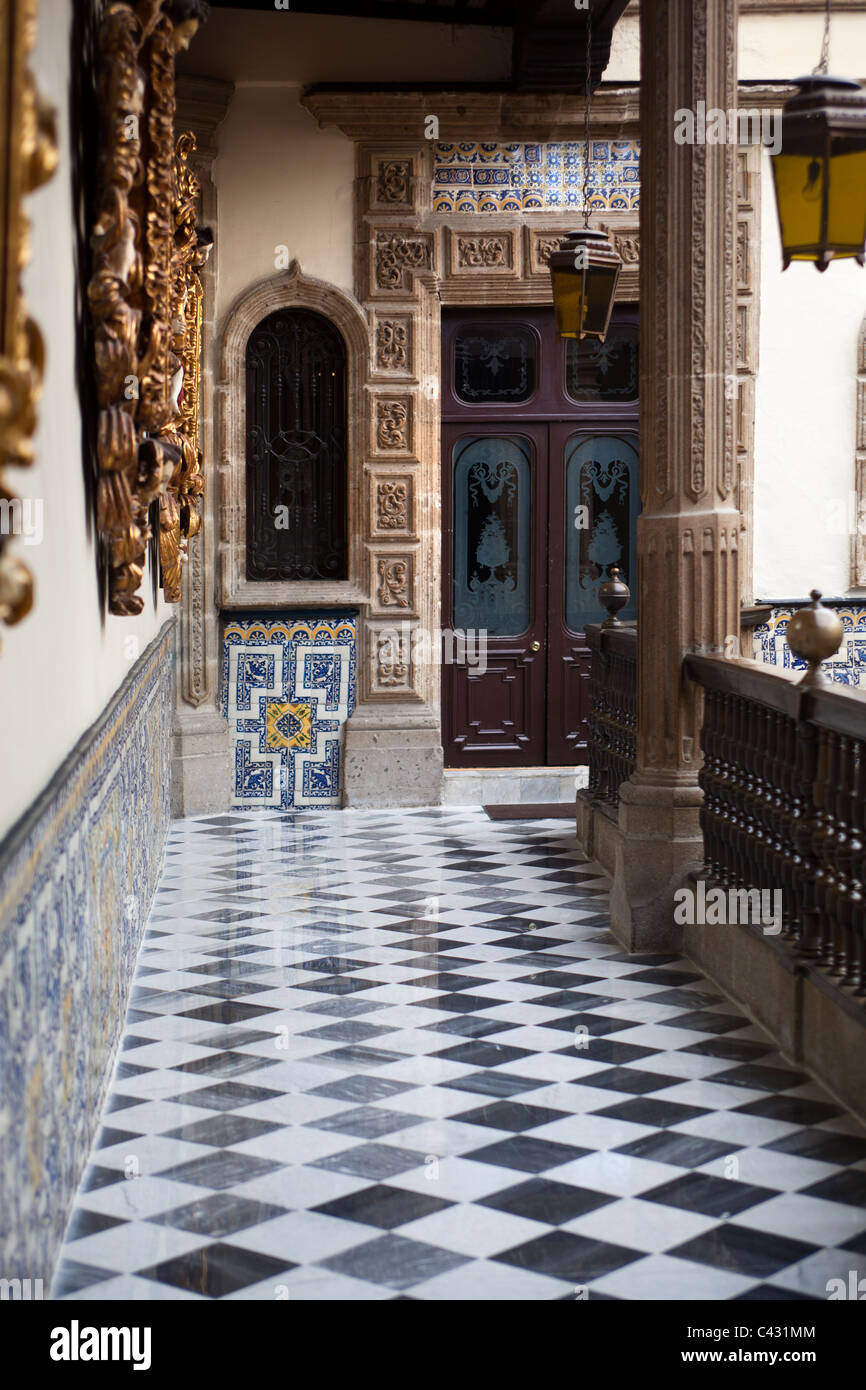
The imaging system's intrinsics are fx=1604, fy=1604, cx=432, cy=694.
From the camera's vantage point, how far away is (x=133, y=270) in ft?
12.8

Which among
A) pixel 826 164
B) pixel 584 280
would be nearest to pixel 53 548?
pixel 826 164

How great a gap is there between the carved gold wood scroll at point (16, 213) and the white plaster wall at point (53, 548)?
74cm

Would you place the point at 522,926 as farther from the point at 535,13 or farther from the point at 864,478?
the point at 535,13

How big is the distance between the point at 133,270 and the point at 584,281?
3.84 meters

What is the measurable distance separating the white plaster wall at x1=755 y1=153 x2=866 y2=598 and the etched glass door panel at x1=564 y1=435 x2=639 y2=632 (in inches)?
30.4

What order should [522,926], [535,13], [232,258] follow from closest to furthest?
[522,926] < [535,13] < [232,258]

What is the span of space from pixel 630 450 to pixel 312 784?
277cm

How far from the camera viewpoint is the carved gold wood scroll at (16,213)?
1.87 meters

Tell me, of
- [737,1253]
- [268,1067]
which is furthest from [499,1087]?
[737,1253]

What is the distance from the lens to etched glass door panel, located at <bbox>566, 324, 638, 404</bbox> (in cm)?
952

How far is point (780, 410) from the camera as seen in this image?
946 cm

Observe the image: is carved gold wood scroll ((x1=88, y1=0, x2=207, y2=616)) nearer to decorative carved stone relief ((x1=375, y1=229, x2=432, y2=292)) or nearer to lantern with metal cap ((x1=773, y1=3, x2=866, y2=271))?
lantern with metal cap ((x1=773, y1=3, x2=866, y2=271))

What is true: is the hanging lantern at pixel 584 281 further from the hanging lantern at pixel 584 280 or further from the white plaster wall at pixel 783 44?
the white plaster wall at pixel 783 44

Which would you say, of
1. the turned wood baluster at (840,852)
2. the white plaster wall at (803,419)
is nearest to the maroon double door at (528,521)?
the white plaster wall at (803,419)
